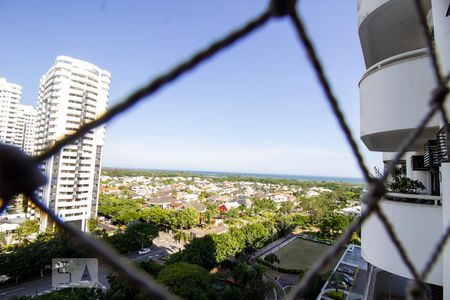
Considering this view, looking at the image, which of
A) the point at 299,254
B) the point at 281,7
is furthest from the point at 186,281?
the point at 299,254

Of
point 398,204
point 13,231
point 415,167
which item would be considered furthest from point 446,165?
point 13,231

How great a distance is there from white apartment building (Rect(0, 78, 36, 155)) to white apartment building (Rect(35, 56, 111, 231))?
5.54 m

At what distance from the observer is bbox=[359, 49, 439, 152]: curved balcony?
242cm

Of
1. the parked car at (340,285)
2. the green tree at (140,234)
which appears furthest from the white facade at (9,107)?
the parked car at (340,285)

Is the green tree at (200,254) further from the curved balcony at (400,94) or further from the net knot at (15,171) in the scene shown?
the net knot at (15,171)

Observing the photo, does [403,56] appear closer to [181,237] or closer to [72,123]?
[181,237]

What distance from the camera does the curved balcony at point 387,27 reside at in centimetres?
300

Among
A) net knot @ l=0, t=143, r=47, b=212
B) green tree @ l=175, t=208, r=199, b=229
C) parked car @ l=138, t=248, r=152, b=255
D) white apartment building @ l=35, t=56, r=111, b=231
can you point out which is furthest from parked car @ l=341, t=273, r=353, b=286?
white apartment building @ l=35, t=56, r=111, b=231

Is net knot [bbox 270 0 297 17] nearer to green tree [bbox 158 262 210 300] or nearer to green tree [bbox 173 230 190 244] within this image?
green tree [bbox 158 262 210 300]

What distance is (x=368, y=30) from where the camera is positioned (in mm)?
3561

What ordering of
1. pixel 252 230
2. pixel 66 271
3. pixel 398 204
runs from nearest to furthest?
pixel 398 204
pixel 66 271
pixel 252 230

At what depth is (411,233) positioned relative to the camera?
2.41 metres

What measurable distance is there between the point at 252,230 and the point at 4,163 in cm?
1532

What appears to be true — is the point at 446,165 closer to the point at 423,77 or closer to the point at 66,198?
the point at 423,77
